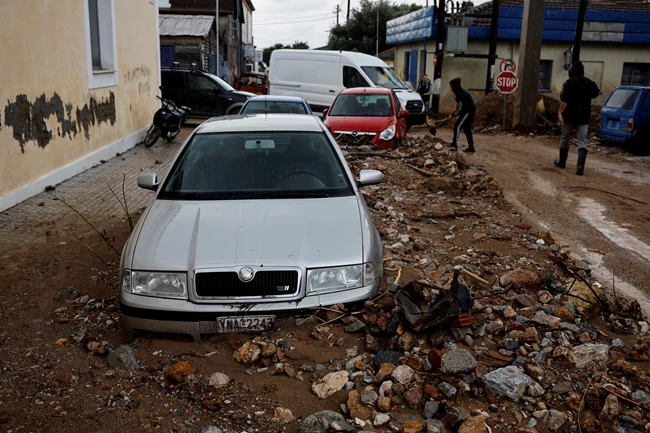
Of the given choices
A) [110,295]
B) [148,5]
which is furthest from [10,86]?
[148,5]

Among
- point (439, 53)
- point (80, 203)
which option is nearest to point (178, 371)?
point (80, 203)

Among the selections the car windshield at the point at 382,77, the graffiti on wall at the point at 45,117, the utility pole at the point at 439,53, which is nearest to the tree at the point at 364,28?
the utility pole at the point at 439,53

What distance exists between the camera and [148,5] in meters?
16.9

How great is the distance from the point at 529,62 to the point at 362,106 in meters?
8.40

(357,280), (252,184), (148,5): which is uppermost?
(148,5)

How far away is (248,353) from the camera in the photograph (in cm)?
389

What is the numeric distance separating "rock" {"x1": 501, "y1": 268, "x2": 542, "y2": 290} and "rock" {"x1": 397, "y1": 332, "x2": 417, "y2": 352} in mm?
1534

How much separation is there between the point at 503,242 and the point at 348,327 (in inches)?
141

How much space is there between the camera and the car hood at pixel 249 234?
4.09 meters

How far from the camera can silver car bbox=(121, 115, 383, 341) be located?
157 inches

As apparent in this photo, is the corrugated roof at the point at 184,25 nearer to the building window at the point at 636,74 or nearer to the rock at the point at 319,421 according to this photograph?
the building window at the point at 636,74

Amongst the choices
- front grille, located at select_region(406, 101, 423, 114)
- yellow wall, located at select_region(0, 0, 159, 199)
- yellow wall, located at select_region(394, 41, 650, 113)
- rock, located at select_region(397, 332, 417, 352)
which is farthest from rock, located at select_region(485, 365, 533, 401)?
yellow wall, located at select_region(394, 41, 650, 113)

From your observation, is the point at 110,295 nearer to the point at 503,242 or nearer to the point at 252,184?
the point at 252,184

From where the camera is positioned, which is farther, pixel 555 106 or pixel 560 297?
pixel 555 106
